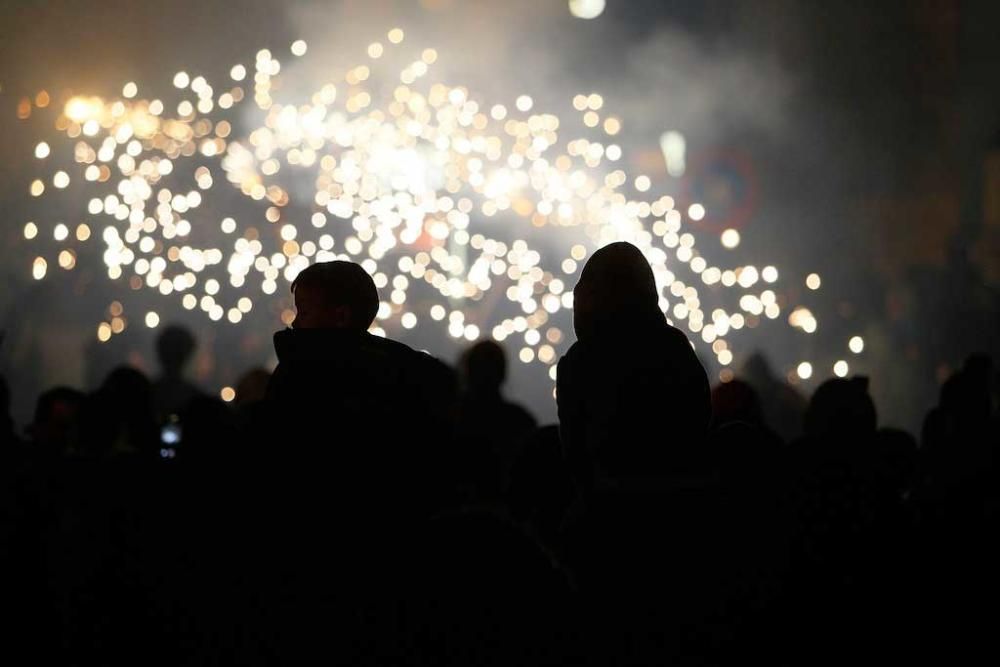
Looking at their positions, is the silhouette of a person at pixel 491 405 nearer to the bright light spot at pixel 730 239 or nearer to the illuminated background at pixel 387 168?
the illuminated background at pixel 387 168

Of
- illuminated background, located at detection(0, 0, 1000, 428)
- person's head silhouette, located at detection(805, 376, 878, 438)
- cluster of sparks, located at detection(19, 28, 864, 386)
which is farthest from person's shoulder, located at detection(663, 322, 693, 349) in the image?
cluster of sparks, located at detection(19, 28, 864, 386)

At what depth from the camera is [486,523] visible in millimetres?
1800

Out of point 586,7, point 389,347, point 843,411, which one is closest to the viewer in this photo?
point 389,347

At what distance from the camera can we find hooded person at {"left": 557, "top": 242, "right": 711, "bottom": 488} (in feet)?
11.1

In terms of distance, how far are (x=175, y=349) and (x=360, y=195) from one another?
3356 millimetres

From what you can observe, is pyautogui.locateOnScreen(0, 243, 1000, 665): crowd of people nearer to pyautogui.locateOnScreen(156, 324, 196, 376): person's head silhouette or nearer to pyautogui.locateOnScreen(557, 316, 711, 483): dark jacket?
pyautogui.locateOnScreen(557, 316, 711, 483): dark jacket

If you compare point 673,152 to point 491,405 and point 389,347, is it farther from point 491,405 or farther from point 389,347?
point 389,347

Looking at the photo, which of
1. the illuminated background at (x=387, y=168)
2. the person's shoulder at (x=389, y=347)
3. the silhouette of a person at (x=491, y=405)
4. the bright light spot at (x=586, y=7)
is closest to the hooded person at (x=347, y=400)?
the person's shoulder at (x=389, y=347)

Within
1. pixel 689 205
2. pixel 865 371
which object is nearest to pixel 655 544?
pixel 689 205

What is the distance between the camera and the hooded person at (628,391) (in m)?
Answer: 3.37

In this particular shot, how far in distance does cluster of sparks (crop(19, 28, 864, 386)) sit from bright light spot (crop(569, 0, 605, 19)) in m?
0.93

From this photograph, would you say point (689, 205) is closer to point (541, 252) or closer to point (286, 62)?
point (541, 252)

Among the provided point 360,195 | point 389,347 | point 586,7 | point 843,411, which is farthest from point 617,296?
point 586,7

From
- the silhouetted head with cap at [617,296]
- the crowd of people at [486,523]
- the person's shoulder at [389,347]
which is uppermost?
the silhouetted head with cap at [617,296]
